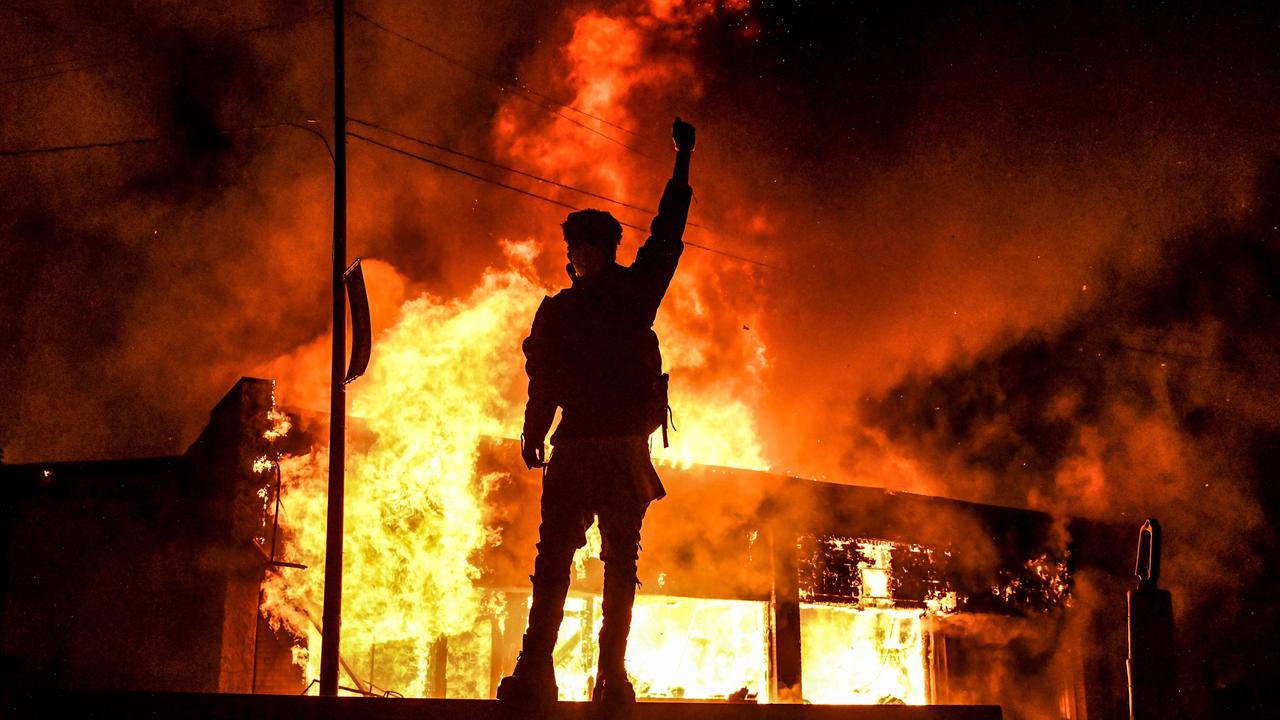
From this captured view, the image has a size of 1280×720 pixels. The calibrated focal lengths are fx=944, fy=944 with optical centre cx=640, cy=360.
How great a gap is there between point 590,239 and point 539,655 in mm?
2231

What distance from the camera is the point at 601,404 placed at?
5117mm

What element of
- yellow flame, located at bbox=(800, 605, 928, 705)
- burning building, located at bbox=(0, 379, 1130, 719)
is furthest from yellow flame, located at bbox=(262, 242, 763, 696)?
yellow flame, located at bbox=(800, 605, 928, 705)

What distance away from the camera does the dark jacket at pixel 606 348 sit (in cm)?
512

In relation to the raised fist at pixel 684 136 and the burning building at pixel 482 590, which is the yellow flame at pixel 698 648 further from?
the raised fist at pixel 684 136

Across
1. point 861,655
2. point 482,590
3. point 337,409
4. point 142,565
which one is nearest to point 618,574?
point 337,409

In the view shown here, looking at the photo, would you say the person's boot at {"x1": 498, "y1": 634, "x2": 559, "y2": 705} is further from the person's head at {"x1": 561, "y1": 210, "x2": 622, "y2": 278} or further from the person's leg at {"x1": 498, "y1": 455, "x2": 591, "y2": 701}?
the person's head at {"x1": 561, "y1": 210, "x2": 622, "y2": 278}

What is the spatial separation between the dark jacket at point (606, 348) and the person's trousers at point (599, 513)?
119mm

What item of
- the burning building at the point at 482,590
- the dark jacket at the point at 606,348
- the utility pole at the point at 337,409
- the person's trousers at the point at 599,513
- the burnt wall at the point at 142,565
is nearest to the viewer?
the person's trousers at the point at 599,513

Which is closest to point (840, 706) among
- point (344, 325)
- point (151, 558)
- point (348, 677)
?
point (344, 325)

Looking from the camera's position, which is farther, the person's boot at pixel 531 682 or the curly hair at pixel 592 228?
the curly hair at pixel 592 228

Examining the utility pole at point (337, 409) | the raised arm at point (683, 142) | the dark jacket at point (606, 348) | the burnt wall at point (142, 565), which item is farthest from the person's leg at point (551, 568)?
the burnt wall at point (142, 565)

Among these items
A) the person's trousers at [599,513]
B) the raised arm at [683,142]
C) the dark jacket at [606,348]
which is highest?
the raised arm at [683,142]

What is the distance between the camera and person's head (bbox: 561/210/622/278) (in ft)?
17.3

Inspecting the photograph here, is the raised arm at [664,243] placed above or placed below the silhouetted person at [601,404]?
above
